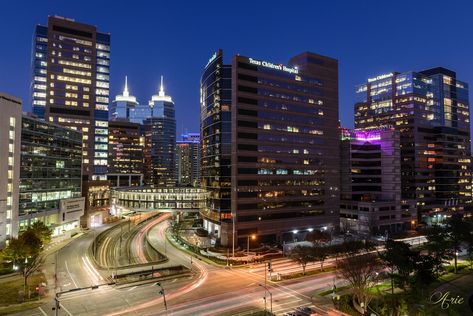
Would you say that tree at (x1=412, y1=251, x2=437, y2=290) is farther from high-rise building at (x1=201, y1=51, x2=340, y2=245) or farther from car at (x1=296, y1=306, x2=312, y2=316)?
high-rise building at (x1=201, y1=51, x2=340, y2=245)

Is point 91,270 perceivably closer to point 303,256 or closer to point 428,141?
point 303,256

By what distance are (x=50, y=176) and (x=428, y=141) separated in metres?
178

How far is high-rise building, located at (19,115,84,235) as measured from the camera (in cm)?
9494

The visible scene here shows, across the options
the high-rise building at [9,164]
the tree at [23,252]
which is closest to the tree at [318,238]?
the tree at [23,252]

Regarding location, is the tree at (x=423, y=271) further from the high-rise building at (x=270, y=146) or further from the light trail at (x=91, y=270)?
the light trail at (x=91, y=270)

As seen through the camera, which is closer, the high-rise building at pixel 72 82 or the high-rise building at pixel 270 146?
the high-rise building at pixel 270 146

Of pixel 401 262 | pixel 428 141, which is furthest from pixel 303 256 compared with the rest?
pixel 428 141

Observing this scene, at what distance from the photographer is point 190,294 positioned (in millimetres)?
59688

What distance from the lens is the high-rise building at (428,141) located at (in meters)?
169

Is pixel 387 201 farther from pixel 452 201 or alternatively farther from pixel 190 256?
pixel 190 256

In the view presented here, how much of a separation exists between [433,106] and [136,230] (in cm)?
17356

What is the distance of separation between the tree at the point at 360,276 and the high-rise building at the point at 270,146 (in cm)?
4841

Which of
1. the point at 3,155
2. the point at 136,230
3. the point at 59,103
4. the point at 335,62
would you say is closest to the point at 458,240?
the point at 335,62

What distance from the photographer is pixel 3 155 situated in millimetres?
86188
